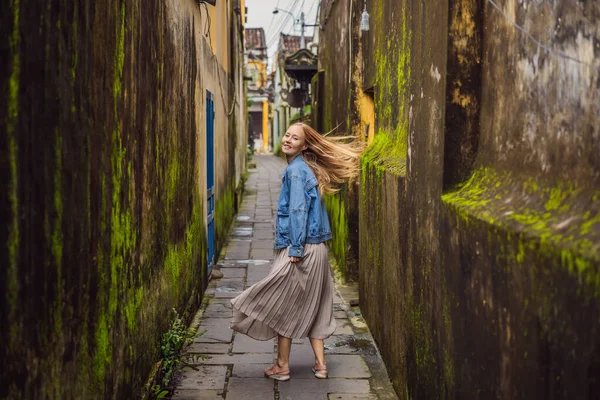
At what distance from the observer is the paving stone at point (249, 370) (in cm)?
462

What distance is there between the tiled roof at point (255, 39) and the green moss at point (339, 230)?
40.2 m

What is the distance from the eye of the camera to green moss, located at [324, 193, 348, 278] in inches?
302

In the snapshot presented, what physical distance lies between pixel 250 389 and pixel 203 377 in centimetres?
38

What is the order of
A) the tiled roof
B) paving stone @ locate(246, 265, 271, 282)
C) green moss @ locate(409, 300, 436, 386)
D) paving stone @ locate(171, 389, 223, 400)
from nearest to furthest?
green moss @ locate(409, 300, 436, 386) → paving stone @ locate(171, 389, 223, 400) → paving stone @ locate(246, 265, 271, 282) → the tiled roof

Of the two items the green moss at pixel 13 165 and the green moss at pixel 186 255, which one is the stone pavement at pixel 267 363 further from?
the green moss at pixel 13 165

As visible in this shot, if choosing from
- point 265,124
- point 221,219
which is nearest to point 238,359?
point 221,219

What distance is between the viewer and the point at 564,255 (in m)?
1.86

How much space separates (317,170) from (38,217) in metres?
2.79

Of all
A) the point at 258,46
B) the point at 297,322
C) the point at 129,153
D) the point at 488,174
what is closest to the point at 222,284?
the point at 297,322

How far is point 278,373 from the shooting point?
179 inches

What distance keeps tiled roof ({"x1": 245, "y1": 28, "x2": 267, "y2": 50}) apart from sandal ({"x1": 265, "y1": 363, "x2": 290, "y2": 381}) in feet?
146

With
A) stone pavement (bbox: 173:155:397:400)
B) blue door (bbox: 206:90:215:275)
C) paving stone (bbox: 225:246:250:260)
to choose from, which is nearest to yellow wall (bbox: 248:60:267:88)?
paving stone (bbox: 225:246:250:260)

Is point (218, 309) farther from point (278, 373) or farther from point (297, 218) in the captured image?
point (297, 218)

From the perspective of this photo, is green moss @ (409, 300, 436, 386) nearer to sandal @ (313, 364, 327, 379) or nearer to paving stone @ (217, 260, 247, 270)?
sandal @ (313, 364, 327, 379)
